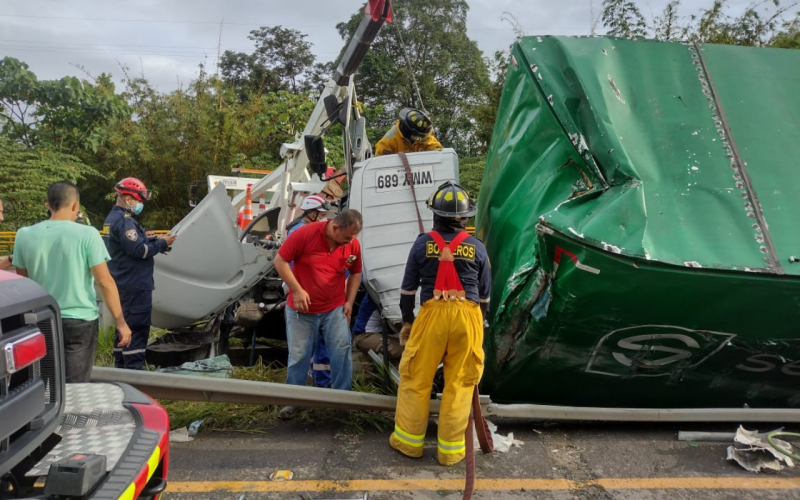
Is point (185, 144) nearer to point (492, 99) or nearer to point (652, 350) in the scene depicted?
point (492, 99)

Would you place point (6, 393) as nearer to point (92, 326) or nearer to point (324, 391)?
point (92, 326)

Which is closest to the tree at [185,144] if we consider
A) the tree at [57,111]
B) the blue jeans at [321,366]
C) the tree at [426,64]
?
the tree at [57,111]

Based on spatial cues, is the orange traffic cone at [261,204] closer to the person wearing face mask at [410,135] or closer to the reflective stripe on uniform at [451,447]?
the person wearing face mask at [410,135]

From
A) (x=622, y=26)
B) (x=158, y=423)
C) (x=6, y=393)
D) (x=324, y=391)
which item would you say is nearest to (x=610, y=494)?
(x=324, y=391)

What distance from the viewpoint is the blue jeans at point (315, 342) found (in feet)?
13.5

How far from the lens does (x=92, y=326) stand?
126 inches

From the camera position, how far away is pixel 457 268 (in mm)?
3375

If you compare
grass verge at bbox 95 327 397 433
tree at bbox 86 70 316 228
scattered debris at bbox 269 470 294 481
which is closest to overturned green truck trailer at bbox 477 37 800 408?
grass verge at bbox 95 327 397 433

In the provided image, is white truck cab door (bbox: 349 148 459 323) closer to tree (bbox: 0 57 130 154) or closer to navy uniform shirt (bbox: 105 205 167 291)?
navy uniform shirt (bbox: 105 205 167 291)

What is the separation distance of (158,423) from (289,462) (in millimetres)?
1404

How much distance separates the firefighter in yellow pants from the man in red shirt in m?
0.78

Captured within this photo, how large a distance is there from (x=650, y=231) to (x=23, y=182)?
641 inches

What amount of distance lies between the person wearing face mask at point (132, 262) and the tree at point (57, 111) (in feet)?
47.3

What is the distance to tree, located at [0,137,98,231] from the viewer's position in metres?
14.7
